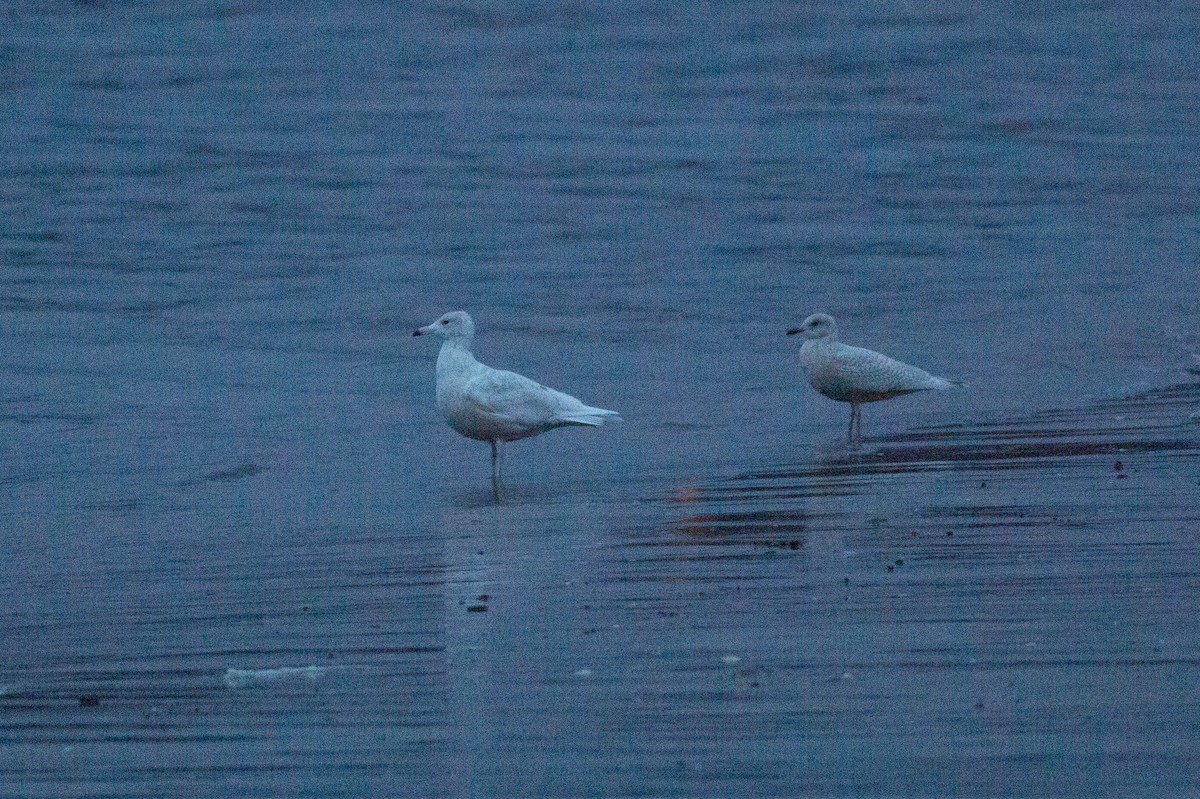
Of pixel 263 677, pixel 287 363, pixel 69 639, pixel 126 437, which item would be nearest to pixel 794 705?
pixel 263 677

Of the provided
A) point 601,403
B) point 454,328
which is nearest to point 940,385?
point 601,403

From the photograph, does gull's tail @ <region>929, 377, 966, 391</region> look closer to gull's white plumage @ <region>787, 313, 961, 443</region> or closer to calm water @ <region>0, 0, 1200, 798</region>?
gull's white plumage @ <region>787, 313, 961, 443</region>

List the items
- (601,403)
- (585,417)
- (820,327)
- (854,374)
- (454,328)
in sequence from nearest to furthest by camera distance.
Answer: (585,417) → (454,328) → (854,374) → (820,327) → (601,403)

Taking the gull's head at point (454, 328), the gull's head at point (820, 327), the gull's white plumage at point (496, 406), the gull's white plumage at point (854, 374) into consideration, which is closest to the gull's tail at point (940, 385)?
the gull's white plumage at point (854, 374)

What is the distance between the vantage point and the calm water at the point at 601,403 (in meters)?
5.50

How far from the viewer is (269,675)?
19.9 ft

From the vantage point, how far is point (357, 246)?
22.2m

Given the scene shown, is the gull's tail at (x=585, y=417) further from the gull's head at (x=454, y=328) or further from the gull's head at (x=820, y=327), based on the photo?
the gull's head at (x=820, y=327)

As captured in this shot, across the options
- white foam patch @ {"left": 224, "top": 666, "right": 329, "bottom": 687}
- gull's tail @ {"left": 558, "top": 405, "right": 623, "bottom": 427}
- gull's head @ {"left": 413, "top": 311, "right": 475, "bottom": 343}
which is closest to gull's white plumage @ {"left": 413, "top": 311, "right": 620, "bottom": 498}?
gull's tail @ {"left": 558, "top": 405, "right": 623, "bottom": 427}

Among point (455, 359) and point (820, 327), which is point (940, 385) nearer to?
point (820, 327)

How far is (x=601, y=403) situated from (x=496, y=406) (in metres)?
3.42

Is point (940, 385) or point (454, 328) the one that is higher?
point (454, 328)

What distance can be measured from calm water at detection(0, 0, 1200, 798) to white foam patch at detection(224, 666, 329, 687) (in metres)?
0.01

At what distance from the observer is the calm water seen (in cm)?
550
